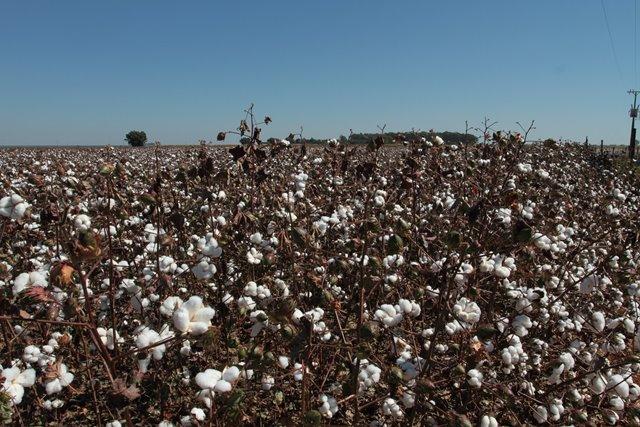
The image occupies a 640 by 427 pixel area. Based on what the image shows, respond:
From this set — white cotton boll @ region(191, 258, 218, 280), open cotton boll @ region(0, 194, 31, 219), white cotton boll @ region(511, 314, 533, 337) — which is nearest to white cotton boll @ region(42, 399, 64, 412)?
white cotton boll @ region(191, 258, 218, 280)

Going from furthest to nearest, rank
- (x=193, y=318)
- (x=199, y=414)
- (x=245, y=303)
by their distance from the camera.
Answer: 1. (x=245, y=303)
2. (x=199, y=414)
3. (x=193, y=318)

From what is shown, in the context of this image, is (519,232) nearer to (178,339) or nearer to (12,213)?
(178,339)

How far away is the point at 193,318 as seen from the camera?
146 cm

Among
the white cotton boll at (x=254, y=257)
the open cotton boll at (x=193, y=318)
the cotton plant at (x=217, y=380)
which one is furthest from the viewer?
the white cotton boll at (x=254, y=257)

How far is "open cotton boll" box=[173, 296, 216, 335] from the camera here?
55.5 inches

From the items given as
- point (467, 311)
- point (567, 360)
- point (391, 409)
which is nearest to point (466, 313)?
point (467, 311)

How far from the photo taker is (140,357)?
6.75 feet

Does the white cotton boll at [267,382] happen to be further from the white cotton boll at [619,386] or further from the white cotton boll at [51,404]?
the white cotton boll at [619,386]

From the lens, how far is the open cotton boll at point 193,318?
1.41m

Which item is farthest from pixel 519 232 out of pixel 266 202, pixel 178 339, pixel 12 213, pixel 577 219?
pixel 577 219

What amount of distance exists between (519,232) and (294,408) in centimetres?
171

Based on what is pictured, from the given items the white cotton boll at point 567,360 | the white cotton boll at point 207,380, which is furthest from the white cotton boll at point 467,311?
the white cotton boll at point 207,380

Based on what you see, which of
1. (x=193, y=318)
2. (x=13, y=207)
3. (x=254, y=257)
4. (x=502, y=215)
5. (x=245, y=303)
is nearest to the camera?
(x=193, y=318)

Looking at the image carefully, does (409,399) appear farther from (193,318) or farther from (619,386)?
(193,318)
